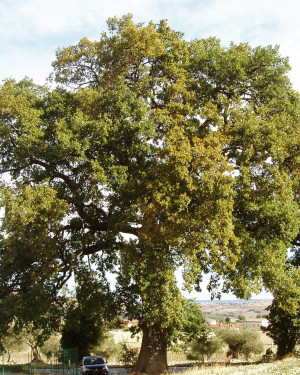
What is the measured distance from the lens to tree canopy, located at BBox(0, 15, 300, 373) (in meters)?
16.8

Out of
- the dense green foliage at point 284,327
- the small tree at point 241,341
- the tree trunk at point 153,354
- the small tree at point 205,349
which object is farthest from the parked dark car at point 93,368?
the small tree at point 241,341

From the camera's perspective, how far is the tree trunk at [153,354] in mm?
20658

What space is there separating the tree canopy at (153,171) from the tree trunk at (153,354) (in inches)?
2.2

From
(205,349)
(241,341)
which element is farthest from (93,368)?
(241,341)

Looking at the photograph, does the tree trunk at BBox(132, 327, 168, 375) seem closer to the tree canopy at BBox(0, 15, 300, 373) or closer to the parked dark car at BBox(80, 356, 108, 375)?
the tree canopy at BBox(0, 15, 300, 373)

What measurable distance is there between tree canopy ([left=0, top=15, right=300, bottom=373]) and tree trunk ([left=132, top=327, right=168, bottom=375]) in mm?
57

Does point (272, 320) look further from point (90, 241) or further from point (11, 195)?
point (11, 195)

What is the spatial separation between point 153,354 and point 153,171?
9.70 m

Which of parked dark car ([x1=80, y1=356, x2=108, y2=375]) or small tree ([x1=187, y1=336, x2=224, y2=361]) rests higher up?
parked dark car ([x1=80, y1=356, x2=108, y2=375])

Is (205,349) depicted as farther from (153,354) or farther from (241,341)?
(153,354)

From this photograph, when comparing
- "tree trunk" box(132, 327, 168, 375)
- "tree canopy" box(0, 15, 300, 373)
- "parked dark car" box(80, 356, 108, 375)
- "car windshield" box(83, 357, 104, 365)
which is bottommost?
"parked dark car" box(80, 356, 108, 375)

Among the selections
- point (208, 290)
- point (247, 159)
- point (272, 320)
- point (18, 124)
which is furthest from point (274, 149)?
point (272, 320)

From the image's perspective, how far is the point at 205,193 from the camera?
16297 millimetres

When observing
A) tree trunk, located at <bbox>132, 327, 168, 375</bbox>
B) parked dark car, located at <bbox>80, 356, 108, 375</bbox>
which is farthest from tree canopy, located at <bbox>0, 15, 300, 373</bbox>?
parked dark car, located at <bbox>80, 356, 108, 375</bbox>
